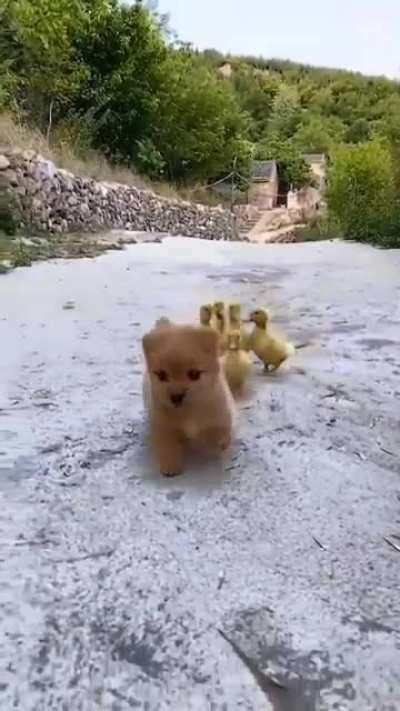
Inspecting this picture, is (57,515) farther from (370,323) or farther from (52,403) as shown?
(370,323)

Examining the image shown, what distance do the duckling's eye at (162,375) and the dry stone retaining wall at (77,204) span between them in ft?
15.6

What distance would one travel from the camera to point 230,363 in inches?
64.6

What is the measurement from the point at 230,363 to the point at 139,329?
0.88 m

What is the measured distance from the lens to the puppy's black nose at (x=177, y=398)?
1225 mm

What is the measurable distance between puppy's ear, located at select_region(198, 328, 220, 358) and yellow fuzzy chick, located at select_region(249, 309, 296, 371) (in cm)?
63

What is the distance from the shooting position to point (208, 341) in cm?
122

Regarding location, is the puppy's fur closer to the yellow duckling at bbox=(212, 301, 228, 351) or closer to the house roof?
the yellow duckling at bbox=(212, 301, 228, 351)

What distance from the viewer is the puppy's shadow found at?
1.25 m

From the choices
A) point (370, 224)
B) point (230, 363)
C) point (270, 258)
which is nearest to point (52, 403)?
point (230, 363)

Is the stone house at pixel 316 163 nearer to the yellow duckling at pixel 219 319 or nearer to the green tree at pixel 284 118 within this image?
the green tree at pixel 284 118

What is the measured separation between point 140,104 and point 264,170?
19.8 ft

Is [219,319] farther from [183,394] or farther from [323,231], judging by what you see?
[323,231]

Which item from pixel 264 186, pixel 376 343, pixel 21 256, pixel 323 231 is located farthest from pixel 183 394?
pixel 264 186

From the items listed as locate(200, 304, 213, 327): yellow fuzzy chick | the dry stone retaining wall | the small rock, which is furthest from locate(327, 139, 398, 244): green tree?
locate(200, 304, 213, 327): yellow fuzzy chick
